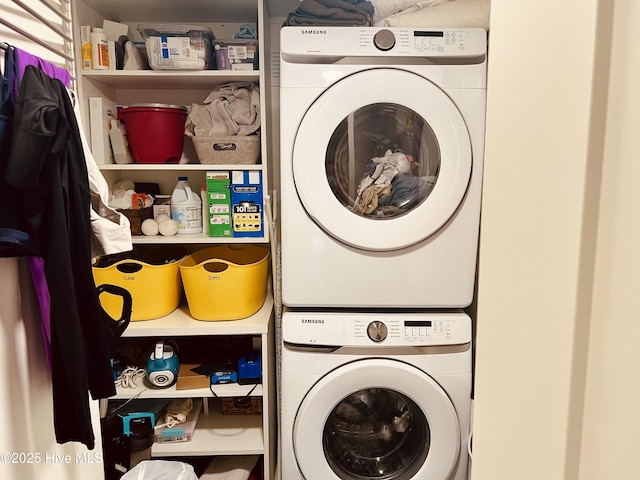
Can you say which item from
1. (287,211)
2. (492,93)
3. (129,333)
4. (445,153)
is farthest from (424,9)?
(129,333)

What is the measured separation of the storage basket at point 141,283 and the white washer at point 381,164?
1.63 feet

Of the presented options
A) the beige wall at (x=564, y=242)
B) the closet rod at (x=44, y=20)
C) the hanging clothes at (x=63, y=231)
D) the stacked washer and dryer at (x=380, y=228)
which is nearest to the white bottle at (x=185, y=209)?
the stacked washer and dryer at (x=380, y=228)

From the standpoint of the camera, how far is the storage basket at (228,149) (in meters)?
1.95

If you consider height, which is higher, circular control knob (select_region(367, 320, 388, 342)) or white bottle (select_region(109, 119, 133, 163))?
white bottle (select_region(109, 119, 133, 163))

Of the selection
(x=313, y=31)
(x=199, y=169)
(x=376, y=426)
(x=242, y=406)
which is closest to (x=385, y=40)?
(x=313, y=31)

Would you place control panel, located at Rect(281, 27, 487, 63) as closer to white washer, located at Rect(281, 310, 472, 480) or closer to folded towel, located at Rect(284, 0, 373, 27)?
folded towel, located at Rect(284, 0, 373, 27)

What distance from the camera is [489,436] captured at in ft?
1.95

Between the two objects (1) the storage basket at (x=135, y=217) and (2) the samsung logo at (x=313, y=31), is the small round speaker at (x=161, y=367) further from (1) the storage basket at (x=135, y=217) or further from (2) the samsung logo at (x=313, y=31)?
(2) the samsung logo at (x=313, y=31)

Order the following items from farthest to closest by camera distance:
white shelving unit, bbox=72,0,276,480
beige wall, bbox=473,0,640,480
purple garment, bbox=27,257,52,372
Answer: white shelving unit, bbox=72,0,276,480 < purple garment, bbox=27,257,52,372 < beige wall, bbox=473,0,640,480

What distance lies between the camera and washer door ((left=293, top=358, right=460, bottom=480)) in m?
1.62

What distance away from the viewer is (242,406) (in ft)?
6.84

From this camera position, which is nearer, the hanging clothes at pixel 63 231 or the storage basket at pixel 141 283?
the hanging clothes at pixel 63 231

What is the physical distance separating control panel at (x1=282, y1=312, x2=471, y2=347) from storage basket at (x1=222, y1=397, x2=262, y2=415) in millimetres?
564

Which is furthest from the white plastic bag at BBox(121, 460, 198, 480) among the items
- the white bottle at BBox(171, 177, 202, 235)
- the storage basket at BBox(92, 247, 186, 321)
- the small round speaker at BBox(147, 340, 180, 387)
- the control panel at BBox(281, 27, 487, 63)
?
the control panel at BBox(281, 27, 487, 63)
